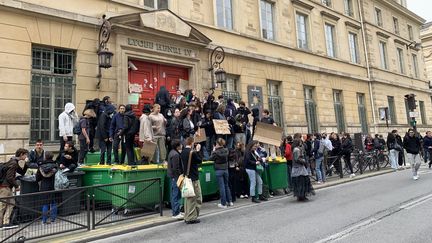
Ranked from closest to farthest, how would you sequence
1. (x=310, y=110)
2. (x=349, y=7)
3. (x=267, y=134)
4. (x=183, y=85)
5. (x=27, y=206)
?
(x=27, y=206) < (x=267, y=134) < (x=183, y=85) < (x=310, y=110) < (x=349, y=7)

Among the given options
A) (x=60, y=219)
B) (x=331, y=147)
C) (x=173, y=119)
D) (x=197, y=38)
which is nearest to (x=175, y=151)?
(x=173, y=119)

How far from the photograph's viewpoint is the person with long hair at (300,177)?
970 cm

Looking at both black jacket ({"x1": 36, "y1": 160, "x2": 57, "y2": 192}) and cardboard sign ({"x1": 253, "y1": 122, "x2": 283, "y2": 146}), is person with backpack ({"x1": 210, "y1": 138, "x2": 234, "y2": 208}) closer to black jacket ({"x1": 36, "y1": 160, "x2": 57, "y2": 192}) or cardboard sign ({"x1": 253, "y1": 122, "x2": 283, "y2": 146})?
cardboard sign ({"x1": 253, "y1": 122, "x2": 283, "y2": 146})

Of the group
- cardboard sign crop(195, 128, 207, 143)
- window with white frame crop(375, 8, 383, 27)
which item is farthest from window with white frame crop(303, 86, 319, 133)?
window with white frame crop(375, 8, 383, 27)

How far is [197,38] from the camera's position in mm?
14352

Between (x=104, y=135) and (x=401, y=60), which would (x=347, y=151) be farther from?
(x=401, y=60)

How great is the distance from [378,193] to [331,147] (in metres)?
4.47

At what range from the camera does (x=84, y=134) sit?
9.33 metres

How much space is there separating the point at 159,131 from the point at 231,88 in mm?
7563

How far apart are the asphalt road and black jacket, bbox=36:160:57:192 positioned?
2.60m

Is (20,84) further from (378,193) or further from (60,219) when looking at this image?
(378,193)

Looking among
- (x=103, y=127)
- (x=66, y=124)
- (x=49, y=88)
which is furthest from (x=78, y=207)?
(x=49, y=88)

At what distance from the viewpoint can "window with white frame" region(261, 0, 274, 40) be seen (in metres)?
18.5

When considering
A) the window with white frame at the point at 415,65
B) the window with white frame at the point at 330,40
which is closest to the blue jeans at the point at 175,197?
the window with white frame at the point at 330,40
